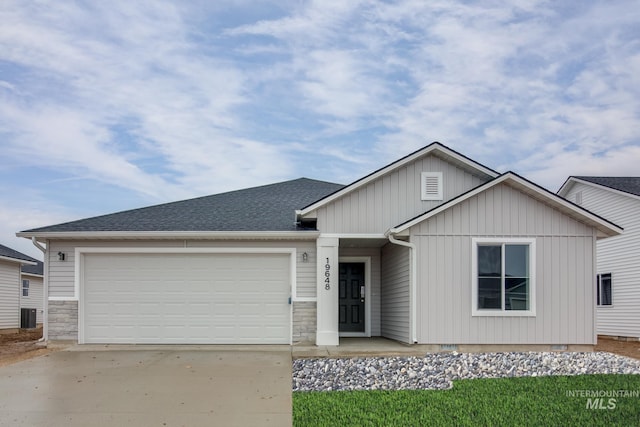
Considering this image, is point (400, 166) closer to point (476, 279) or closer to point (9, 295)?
point (476, 279)

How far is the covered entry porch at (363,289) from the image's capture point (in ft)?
48.5

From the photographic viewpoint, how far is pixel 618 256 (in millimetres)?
20656

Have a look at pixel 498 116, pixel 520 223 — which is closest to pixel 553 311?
pixel 520 223

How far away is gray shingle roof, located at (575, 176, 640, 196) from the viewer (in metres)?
20.4

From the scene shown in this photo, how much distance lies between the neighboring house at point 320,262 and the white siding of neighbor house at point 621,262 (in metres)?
6.57

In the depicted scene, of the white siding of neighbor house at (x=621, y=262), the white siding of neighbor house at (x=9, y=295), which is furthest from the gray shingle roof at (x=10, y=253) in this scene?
the white siding of neighbor house at (x=621, y=262)

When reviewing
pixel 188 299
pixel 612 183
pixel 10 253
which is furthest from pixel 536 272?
pixel 10 253

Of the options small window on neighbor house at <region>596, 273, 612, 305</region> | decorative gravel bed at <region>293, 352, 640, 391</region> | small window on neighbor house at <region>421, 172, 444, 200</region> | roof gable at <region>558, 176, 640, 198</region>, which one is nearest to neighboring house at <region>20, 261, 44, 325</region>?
small window on neighbor house at <region>421, 172, 444, 200</region>

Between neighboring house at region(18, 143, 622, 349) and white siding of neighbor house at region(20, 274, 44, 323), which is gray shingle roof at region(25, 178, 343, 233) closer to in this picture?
neighboring house at region(18, 143, 622, 349)

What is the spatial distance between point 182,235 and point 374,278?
18.3ft

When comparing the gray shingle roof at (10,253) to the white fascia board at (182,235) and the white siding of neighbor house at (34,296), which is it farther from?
the white fascia board at (182,235)

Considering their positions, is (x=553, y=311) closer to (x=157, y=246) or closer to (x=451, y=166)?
(x=451, y=166)

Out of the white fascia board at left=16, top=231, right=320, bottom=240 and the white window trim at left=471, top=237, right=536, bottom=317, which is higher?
the white fascia board at left=16, top=231, right=320, bottom=240

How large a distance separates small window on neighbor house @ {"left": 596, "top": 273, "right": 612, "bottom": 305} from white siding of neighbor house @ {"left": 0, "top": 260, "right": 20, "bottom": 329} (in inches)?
867
